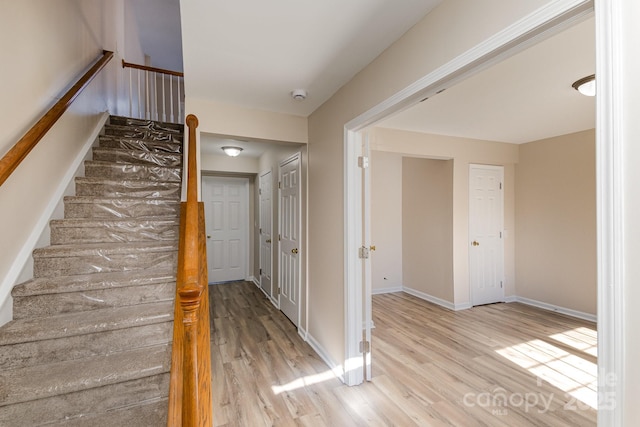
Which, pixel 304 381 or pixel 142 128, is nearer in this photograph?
pixel 304 381

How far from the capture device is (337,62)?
201 centimetres

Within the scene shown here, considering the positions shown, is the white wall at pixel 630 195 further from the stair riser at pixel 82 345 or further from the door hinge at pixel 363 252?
the stair riser at pixel 82 345

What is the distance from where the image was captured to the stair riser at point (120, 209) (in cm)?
215

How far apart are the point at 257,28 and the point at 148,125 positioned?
2.39 m

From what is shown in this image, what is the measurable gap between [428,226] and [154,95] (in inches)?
188

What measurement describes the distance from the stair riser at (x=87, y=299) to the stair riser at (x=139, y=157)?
4.89 ft

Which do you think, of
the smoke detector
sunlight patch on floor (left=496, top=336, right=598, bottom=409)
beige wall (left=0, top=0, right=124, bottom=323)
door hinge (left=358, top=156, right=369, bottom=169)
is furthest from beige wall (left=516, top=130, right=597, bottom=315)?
beige wall (left=0, top=0, right=124, bottom=323)

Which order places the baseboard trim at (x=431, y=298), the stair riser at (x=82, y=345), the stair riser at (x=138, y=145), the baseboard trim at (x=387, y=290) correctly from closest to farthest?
1. the stair riser at (x=82, y=345)
2. the stair riser at (x=138, y=145)
3. the baseboard trim at (x=431, y=298)
4. the baseboard trim at (x=387, y=290)

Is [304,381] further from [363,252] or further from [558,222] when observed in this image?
[558,222]

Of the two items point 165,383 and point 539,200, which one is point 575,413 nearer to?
point 165,383

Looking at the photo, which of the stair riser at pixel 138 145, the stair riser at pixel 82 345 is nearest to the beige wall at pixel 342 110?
the stair riser at pixel 82 345

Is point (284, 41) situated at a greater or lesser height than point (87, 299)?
greater

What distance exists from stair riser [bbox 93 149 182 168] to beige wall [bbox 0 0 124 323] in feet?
0.66

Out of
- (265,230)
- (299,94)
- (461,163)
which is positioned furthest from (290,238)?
(461,163)
